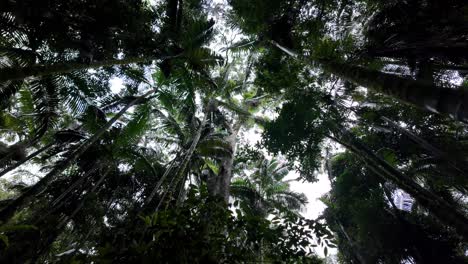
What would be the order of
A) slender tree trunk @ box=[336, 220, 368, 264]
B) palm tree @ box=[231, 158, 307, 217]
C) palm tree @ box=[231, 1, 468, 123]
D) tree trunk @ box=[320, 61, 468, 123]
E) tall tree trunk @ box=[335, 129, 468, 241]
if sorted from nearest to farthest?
tree trunk @ box=[320, 61, 468, 123]
palm tree @ box=[231, 1, 468, 123]
tall tree trunk @ box=[335, 129, 468, 241]
slender tree trunk @ box=[336, 220, 368, 264]
palm tree @ box=[231, 158, 307, 217]

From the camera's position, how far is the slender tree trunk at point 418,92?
95.6 inches

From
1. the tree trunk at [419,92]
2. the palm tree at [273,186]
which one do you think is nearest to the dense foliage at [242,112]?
the tree trunk at [419,92]

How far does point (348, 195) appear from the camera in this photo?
11.7m

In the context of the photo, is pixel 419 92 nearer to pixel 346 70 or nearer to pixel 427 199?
pixel 346 70

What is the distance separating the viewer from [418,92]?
2.93 metres

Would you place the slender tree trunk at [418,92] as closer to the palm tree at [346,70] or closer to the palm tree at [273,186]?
the palm tree at [346,70]

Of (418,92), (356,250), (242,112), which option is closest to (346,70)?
(418,92)

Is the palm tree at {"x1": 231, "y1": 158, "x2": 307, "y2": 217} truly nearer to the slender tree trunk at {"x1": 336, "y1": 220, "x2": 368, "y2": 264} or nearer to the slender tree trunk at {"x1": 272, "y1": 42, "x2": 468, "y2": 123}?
the slender tree trunk at {"x1": 336, "y1": 220, "x2": 368, "y2": 264}

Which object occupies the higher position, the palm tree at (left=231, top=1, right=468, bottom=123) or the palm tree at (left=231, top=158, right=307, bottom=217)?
the palm tree at (left=231, top=158, right=307, bottom=217)

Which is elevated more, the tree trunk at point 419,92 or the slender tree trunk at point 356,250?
the slender tree trunk at point 356,250

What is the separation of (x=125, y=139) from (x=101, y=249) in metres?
5.90

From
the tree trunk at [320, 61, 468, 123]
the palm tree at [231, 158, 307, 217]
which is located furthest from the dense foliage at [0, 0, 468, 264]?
the palm tree at [231, 158, 307, 217]

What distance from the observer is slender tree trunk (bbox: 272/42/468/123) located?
7.97ft

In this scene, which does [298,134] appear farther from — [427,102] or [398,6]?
[427,102]
